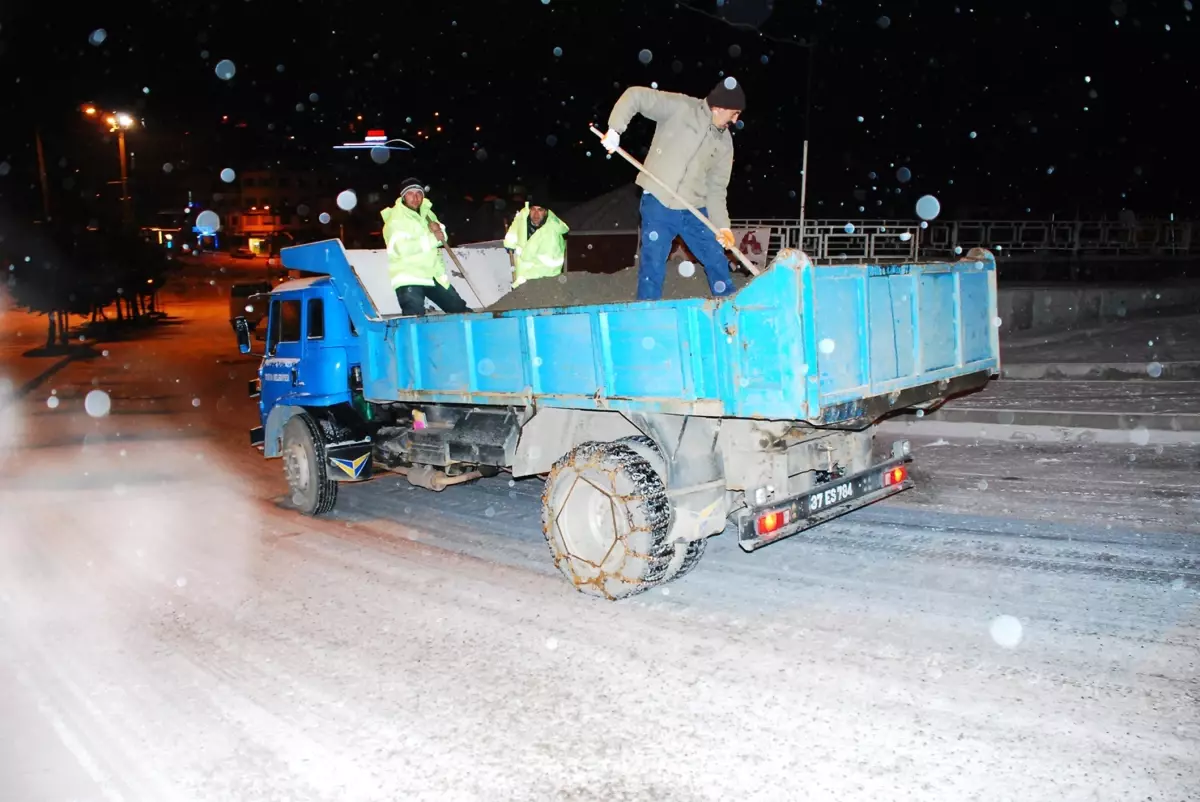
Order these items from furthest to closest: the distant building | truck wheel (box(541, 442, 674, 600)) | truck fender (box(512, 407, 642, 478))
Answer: the distant building < truck fender (box(512, 407, 642, 478)) < truck wheel (box(541, 442, 674, 600))

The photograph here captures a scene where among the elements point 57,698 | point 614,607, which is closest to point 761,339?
point 614,607

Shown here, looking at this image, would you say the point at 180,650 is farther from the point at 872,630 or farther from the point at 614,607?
the point at 872,630

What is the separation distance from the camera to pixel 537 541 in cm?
755

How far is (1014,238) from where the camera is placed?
72.2ft

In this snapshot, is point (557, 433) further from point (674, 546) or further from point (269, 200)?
point (269, 200)

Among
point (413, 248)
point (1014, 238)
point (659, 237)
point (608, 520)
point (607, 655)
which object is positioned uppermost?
point (1014, 238)

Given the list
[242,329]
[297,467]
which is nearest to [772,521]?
[297,467]

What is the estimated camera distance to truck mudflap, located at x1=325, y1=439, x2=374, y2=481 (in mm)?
8422

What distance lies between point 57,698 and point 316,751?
1.70m

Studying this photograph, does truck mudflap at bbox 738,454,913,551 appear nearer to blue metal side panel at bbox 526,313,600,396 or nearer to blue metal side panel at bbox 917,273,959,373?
blue metal side panel at bbox 917,273,959,373

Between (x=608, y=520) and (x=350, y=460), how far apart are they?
3.28m

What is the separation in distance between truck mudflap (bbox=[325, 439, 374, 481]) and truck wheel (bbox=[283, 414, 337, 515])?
0.11 m

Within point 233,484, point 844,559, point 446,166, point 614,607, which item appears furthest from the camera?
point 446,166

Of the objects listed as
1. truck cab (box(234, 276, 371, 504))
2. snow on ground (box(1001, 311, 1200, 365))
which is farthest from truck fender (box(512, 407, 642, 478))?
snow on ground (box(1001, 311, 1200, 365))
